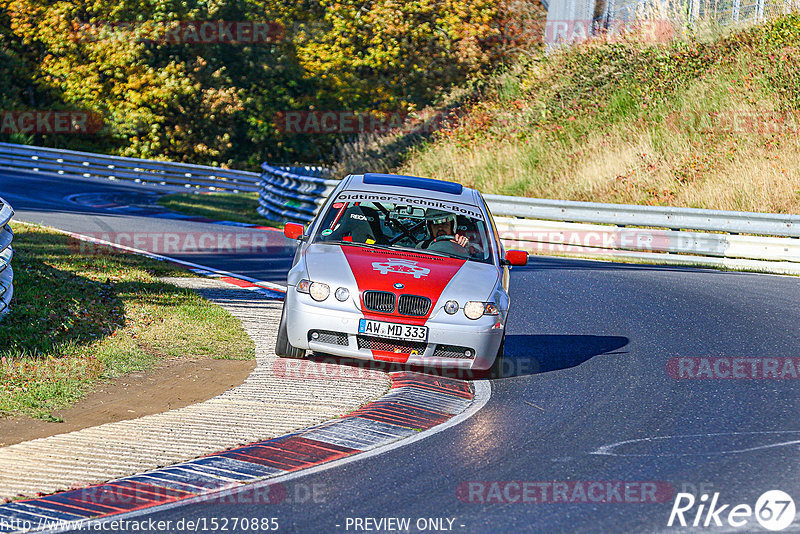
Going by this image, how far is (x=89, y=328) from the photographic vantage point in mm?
10359

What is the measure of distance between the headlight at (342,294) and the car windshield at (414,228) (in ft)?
3.57

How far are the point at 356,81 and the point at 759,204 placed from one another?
81.5 ft

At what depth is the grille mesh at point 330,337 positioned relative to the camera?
869 cm

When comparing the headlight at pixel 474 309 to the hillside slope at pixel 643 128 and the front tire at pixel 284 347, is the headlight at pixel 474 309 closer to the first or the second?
the front tire at pixel 284 347

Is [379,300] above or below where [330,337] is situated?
above

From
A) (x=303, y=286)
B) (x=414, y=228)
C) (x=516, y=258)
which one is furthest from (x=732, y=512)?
(x=414, y=228)

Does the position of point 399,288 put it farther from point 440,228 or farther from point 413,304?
point 440,228

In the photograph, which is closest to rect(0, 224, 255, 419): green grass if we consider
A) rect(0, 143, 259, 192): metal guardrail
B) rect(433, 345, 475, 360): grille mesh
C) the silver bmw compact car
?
the silver bmw compact car

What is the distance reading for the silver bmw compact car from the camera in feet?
28.3

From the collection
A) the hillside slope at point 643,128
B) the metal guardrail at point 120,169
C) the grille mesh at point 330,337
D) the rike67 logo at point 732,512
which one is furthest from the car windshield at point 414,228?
the metal guardrail at point 120,169

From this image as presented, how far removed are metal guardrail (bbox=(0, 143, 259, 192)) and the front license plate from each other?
28.4 m

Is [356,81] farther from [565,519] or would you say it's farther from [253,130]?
[565,519]

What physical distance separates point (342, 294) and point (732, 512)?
4085 millimetres

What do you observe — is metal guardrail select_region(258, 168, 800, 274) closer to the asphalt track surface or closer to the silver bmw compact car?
the asphalt track surface
